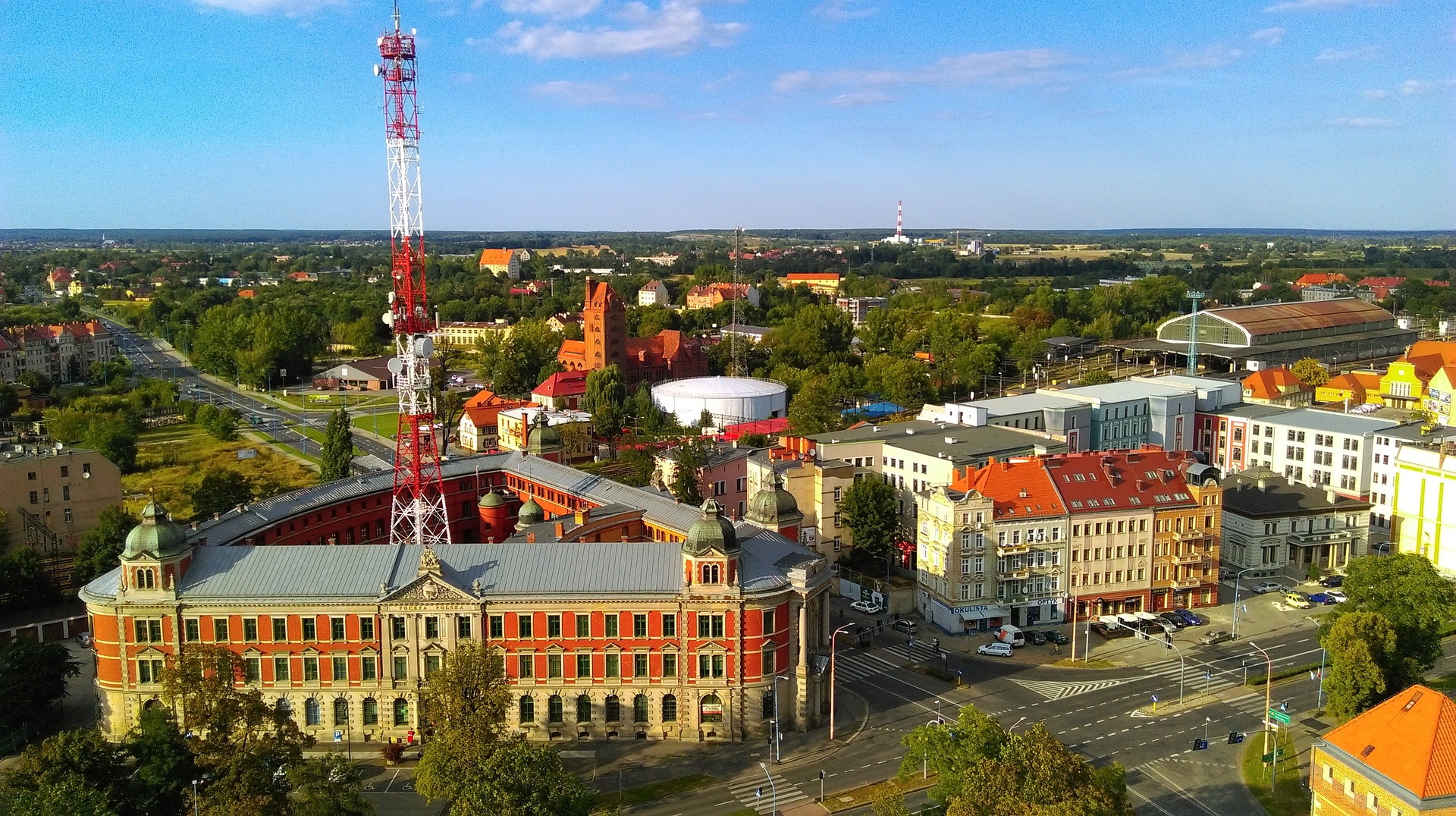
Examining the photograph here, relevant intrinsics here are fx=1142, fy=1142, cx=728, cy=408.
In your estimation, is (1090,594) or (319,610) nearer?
(319,610)

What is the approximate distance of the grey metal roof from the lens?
246 ft

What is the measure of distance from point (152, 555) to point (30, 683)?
998 centimetres

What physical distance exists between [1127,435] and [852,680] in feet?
197

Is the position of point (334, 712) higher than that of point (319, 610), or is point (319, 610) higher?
point (319, 610)

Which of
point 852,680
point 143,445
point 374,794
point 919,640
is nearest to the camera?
point 374,794

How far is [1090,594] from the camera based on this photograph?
263ft

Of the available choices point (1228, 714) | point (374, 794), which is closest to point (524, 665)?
point (374, 794)

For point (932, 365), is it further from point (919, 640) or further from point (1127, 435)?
point (919, 640)

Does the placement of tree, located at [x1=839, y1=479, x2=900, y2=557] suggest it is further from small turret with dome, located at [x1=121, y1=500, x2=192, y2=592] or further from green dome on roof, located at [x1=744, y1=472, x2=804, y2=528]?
small turret with dome, located at [x1=121, y1=500, x2=192, y2=592]

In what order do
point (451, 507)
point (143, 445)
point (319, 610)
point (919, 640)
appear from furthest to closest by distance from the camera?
1. point (143, 445)
2. point (451, 507)
3. point (919, 640)
4. point (319, 610)

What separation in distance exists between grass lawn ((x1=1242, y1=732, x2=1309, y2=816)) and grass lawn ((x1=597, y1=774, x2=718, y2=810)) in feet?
87.8

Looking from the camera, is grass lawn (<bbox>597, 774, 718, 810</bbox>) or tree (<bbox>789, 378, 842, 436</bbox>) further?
tree (<bbox>789, 378, 842, 436</bbox>)

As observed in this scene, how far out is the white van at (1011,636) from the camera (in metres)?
75.7

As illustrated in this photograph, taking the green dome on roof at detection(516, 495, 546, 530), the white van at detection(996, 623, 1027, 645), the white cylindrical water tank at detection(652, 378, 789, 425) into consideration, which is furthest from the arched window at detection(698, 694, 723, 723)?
the white cylindrical water tank at detection(652, 378, 789, 425)
